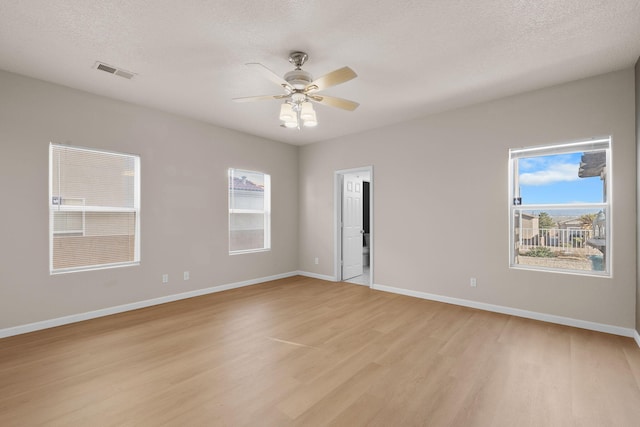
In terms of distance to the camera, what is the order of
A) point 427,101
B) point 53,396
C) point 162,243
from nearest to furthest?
point 53,396
point 427,101
point 162,243

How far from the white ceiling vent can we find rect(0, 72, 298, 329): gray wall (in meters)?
0.85

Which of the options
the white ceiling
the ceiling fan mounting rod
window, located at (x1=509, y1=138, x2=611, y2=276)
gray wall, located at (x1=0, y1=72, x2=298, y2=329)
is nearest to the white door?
gray wall, located at (x1=0, y1=72, x2=298, y2=329)

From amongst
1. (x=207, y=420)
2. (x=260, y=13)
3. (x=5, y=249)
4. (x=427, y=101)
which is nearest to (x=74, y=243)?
(x=5, y=249)

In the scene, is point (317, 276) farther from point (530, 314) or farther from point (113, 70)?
point (113, 70)

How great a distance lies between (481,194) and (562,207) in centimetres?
88

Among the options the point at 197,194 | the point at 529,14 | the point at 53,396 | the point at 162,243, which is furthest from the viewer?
the point at 197,194

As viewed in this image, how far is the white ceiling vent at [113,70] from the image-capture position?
3.00m

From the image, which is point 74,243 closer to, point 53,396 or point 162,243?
point 162,243

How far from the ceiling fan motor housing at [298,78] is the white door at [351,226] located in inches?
128

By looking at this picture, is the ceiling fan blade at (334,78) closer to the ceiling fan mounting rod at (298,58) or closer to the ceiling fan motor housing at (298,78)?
the ceiling fan motor housing at (298,78)

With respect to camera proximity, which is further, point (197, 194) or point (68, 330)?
point (197, 194)

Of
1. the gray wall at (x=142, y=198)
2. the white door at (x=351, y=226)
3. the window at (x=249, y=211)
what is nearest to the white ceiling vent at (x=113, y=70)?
the gray wall at (x=142, y=198)

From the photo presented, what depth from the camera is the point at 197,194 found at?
4.77 m

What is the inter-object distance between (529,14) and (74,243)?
5.16 m
